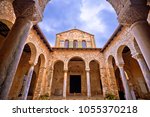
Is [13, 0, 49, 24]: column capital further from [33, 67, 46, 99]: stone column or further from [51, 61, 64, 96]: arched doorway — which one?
[51, 61, 64, 96]: arched doorway

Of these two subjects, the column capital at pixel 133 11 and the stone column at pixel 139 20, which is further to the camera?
the column capital at pixel 133 11

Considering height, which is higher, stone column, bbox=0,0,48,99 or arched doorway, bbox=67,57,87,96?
arched doorway, bbox=67,57,87,96

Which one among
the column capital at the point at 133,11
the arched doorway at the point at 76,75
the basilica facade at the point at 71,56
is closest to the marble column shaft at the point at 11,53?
the basilica facade at the point at 71,56

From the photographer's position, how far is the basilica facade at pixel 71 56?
11.0 feet

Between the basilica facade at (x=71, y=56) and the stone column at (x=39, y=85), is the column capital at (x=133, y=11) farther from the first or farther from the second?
the stone column at (x=39, y=85)

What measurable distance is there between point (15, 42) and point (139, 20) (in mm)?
3679

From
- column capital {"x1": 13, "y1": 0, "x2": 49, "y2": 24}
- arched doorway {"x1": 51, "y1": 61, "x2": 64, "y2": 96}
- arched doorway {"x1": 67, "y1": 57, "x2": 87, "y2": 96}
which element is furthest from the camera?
arched doorway {"x1": 67, "y1": 57, "x2": 87, "y2": 96}

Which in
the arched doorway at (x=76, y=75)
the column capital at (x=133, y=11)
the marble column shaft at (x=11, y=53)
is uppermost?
the arched doorway at (x=76, y=75)

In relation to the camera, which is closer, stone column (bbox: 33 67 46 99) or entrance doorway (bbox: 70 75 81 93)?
stone column (bbox: 33 67 46 99)

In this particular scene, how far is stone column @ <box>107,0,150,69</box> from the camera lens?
325cm

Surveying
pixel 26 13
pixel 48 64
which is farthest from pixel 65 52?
pixel 26 13

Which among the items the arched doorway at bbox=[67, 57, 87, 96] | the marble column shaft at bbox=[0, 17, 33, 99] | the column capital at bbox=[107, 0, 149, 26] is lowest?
the marble column shaft at bbox=[0, 17, 33, 99]

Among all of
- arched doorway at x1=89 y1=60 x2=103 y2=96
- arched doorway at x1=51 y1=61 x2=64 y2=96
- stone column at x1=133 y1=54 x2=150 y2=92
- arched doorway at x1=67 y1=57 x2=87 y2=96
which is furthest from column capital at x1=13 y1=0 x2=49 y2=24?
arched doorway at x1=89 y1=60 x2=103 y2=96

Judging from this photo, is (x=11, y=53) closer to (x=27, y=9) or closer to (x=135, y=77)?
(x=27, y=9)
